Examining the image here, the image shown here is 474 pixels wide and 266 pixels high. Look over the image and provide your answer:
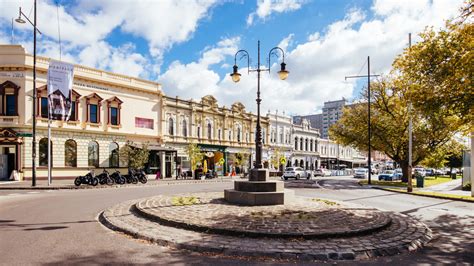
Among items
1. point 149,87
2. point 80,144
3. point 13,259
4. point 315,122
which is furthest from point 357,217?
point 315,122

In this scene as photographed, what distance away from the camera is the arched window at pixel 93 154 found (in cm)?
3098

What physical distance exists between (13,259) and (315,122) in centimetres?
16734

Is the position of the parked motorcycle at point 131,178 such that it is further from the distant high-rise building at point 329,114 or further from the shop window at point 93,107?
the distant high-rise building at point 329,114

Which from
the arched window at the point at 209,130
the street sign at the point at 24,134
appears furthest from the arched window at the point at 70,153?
the arched window at the point at 209,130

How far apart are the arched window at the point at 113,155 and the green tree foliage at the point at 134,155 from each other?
0.49 m

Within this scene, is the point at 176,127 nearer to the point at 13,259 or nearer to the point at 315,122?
the point at 13,259

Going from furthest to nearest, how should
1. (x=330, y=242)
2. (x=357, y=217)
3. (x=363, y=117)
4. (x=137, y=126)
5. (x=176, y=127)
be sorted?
1. (x=176, y=127)
2. (x=137, y=126)
3. (x=363, y=117)
4. (x=357, y=217)
5. (x=330, y=242)

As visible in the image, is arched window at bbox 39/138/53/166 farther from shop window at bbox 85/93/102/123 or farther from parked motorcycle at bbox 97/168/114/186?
parked motorcycle at bbox 97/168/114/186

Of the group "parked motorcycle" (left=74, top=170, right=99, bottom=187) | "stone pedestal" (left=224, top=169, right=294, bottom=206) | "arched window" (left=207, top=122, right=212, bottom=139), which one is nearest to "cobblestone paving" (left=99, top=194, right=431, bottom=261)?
"stone pedestal" (left=224, top=169, right=294, bottom=206)

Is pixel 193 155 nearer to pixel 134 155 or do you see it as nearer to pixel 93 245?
pixel 134 155

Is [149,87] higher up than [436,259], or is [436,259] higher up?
[149,87]

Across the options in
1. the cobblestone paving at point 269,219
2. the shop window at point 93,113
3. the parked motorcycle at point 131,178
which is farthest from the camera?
the shop window at point 93,113

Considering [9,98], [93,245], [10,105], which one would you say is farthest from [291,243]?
[9,98]

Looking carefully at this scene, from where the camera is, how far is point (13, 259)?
596 cm
